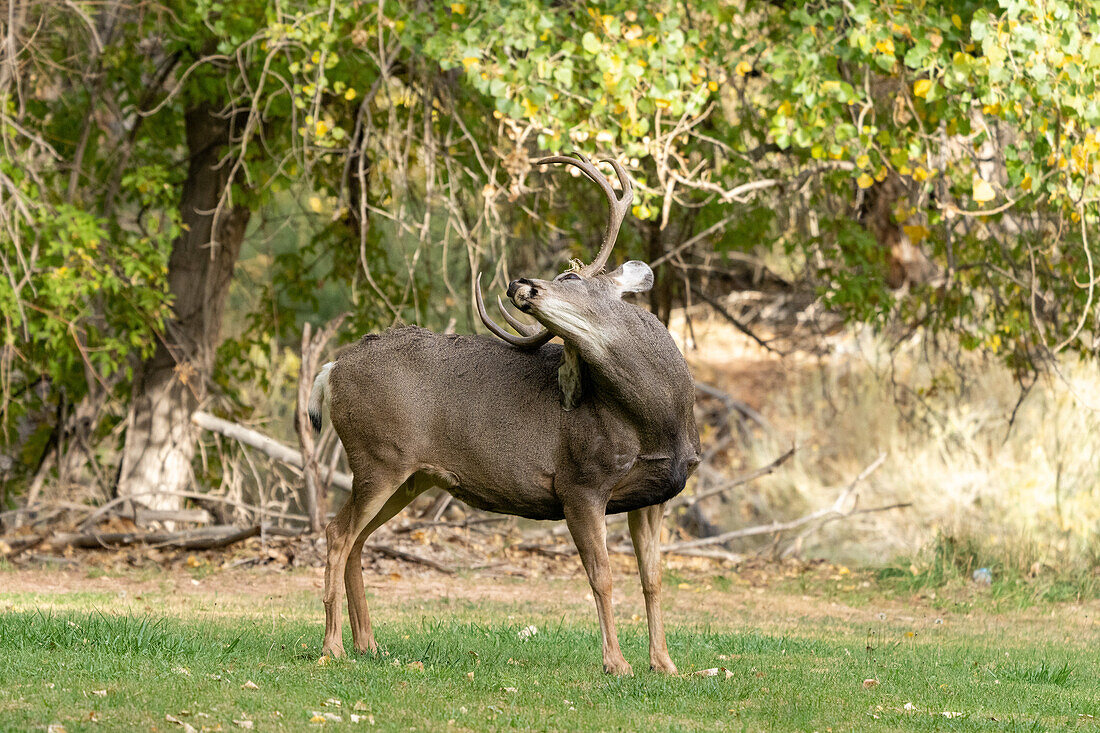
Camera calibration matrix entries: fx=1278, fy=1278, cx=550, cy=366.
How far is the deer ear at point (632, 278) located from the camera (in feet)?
20.5

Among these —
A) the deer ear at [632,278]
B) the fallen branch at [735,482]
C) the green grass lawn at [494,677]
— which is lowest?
the green grass lawn at [494,677]

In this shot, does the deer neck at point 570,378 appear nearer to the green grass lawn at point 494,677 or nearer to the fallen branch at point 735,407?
the green grass lawn at point 494,677

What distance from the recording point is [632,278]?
6.32 m

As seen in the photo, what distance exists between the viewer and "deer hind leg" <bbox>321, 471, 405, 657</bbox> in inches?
248

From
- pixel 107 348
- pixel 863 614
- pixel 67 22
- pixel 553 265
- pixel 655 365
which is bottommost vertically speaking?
pixel 863 614

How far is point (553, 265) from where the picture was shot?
15344 mm

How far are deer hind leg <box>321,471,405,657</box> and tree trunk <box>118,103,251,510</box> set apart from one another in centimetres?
754

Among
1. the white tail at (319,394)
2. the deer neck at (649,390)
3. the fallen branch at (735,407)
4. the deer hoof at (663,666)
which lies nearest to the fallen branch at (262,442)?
the white tail at (319,394)

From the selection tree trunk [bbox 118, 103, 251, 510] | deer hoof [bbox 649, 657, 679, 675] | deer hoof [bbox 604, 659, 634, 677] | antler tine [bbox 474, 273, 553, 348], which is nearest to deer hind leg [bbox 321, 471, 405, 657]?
antler tine [bbox 474, 273, 553, 348]

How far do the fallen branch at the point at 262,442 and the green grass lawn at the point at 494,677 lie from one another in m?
2.91

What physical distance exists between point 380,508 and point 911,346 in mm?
13860

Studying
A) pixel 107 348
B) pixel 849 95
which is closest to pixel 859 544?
pixel 849 95

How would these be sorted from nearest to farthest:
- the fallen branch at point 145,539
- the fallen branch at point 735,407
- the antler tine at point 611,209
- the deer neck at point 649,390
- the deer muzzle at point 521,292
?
the deer muzzle at point 521,292 < the deer neck at point 649,390 < the antler tine at point 611,209 < the fallen branch at point 145,539 < the fallen branch at point 735,407

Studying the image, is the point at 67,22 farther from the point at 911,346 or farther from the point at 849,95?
the point at 911,346
